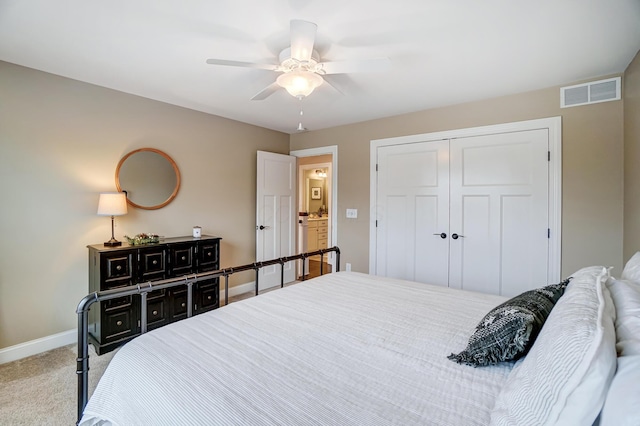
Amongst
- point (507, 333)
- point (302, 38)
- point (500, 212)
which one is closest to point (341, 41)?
point (302, 38)

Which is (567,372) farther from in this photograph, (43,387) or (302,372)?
(43,387)

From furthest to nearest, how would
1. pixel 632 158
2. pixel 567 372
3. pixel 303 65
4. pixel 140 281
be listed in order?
pixel 140 281 → pixel 632 158 → pixel 303 65 → pixel 567 372

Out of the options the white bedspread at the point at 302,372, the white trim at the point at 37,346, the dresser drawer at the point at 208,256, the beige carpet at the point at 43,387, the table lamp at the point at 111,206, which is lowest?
the beige carpet at the point at 43,387

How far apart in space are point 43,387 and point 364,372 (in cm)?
246

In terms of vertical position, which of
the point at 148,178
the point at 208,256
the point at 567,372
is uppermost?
the point at 148,178

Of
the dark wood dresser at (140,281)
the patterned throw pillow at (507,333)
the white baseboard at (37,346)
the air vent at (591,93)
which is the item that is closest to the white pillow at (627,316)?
the patterned throw pillow at (507,333)

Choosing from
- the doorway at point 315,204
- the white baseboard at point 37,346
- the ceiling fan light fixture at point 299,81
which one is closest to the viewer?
the ceiling fan light fixture at point 299,81

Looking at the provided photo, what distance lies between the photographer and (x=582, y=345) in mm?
705

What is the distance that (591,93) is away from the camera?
8.99ft

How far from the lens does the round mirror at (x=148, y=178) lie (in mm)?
3148

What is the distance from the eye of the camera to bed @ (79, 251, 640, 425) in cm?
69

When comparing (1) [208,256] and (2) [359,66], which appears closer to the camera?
(2) [359,66]

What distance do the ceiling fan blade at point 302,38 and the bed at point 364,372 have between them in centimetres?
156

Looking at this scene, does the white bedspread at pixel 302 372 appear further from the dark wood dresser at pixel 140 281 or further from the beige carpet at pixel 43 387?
the dark wood dresser at pixel 140 281
